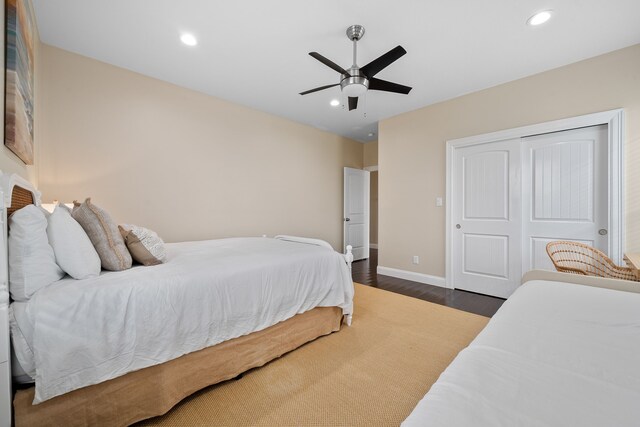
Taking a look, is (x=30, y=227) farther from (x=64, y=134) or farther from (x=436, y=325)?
(x=436, y=325)

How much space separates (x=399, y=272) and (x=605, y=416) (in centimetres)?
378

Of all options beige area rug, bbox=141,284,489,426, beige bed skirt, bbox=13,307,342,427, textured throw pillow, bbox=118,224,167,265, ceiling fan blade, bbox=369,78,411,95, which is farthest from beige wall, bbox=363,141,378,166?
textured throw pillow, bbox=118,224,167,265

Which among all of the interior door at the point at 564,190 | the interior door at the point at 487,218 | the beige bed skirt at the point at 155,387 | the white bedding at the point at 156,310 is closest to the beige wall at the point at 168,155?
the white bedding at the point at 156,310

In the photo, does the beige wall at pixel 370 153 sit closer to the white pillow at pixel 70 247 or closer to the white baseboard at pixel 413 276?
the white baseboard at pixel 413 276

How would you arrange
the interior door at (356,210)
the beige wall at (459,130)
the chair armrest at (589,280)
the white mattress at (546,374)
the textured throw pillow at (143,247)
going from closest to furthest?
the white mattress at (546,374) → the chair armrest at (589,280) → the textured throw pillow at (143,247) → the beige wall at (459,130) → the interior door at (356,210)

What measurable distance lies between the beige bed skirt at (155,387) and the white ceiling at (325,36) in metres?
2.44

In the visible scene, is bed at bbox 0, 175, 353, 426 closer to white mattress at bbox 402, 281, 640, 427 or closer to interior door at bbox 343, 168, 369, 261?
white mattress at bbox 402, 281, 640, 427

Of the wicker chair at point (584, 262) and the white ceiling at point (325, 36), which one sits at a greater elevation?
the white ceiling at point (325, 36)

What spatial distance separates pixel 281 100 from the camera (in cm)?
373

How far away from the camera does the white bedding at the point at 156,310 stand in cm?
113

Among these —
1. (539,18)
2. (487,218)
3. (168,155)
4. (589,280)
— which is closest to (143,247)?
(168,155)

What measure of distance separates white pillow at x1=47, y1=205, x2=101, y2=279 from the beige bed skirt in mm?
518

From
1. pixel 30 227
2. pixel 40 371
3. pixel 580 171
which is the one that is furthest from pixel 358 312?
pixel 580 171

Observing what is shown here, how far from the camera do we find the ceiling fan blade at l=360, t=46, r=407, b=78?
1.97 m
